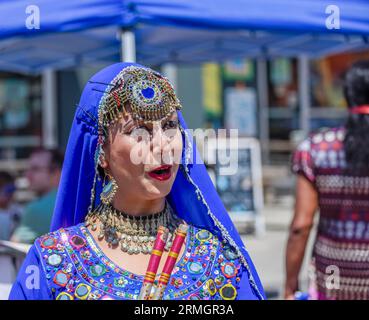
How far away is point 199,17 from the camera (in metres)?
3.57

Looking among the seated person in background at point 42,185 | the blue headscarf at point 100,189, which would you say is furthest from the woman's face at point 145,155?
the seated person in background at point 42,185

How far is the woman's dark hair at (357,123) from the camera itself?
3.30 meters

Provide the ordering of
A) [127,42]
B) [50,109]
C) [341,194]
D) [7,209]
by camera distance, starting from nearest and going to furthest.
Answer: [341,194]
[127,42]
[7,209]
[50,109]

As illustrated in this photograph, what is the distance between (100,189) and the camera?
219 centimetres

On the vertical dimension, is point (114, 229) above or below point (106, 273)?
above

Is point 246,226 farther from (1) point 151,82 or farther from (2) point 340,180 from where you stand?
(1) point 151,82

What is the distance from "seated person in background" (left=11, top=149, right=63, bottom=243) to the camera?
4637 mm

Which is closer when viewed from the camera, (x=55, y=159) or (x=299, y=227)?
(x=299, y=227)

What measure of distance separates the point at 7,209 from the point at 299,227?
2.79 meters

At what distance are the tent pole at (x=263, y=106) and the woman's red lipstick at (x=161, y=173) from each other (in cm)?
1041

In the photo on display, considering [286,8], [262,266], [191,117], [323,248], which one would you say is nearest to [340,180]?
[323,248]

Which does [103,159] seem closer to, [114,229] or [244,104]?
[114,229]

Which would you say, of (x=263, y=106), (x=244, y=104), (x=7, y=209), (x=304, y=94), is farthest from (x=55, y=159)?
(x=304, y=94)
